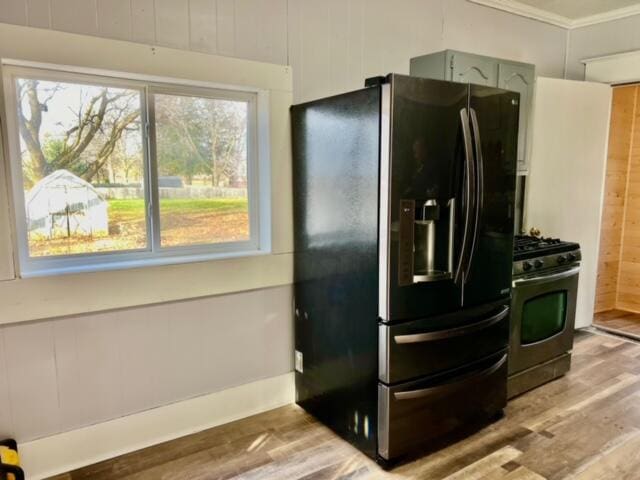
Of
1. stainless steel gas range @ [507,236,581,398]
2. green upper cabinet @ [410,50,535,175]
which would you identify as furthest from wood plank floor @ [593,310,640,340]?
green upper cabinet @ [410,50,535,175]

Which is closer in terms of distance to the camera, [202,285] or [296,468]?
[296,468]

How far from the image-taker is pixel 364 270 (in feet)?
7.04

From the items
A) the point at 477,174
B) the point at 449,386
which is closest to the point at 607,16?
the point at 477,174

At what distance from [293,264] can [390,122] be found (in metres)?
1.11

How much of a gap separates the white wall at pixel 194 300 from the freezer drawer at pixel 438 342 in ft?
2.84

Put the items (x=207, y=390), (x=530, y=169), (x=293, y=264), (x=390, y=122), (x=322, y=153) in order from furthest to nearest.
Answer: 1. (x=530, y=169)
2. (x=293, y=264)
3. (x=207, y=390)
4. (x=322, y=153)
5. (x=390, y=122)

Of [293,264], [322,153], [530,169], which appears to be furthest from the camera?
[530,169]

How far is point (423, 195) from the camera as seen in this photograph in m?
2.07

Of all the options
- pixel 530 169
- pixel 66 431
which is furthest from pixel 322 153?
pixel 530 169

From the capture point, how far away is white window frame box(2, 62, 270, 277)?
200 cm

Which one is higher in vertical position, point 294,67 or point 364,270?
point 294,67

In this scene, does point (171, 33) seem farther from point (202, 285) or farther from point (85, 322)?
point (85, 322)

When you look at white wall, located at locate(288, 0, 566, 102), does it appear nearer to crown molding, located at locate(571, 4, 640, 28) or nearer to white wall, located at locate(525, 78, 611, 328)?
white wall, located at locate(525, 78, 611, 328)

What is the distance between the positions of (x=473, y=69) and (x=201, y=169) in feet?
6.07
